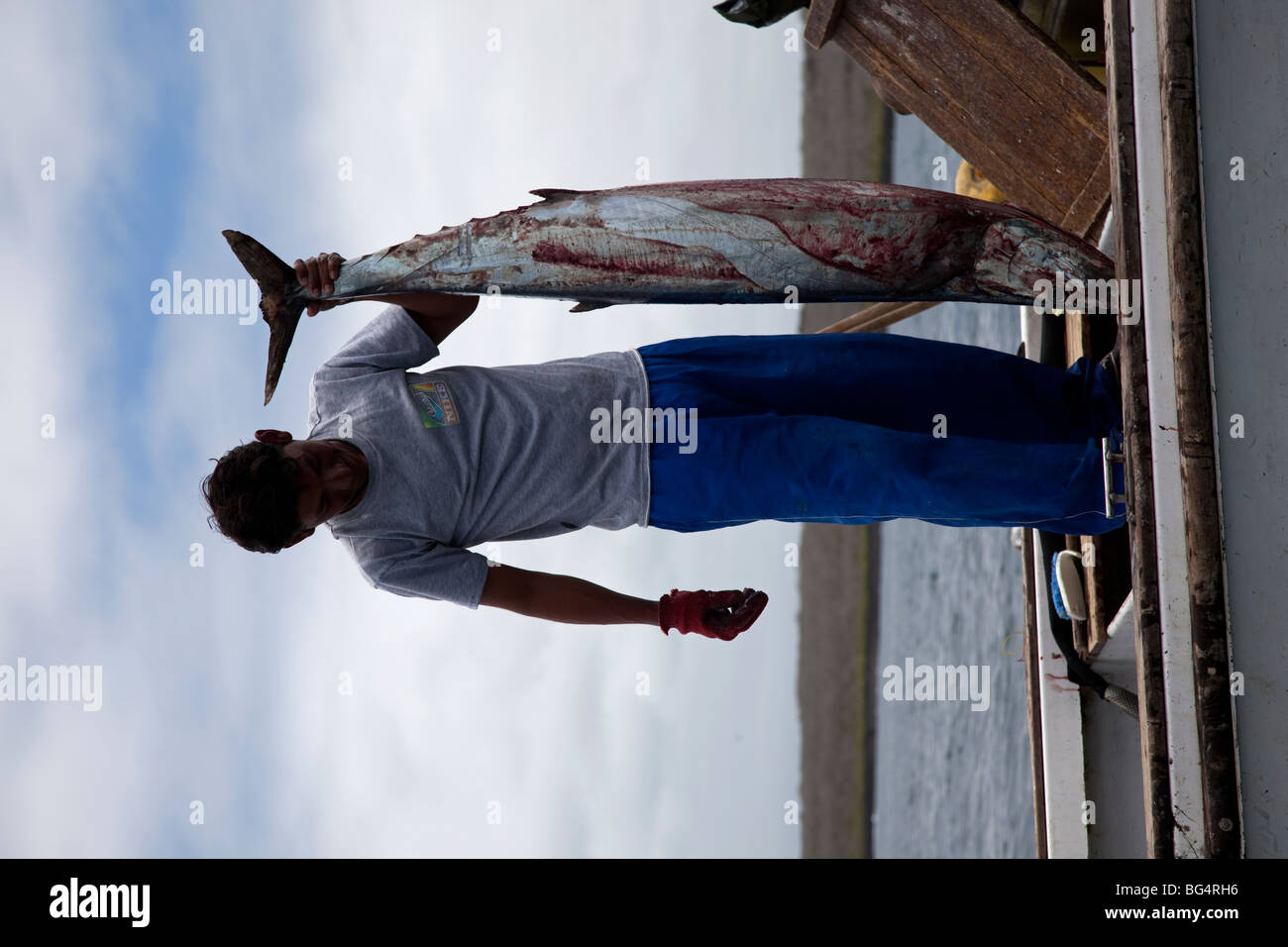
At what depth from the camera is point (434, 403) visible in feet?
8.48

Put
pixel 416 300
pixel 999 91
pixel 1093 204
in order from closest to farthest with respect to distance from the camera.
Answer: pixel 416 300 → pixel 1093 204 → pixel 999 91

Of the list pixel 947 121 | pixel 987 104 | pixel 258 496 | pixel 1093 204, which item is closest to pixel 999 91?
pixel 987 104

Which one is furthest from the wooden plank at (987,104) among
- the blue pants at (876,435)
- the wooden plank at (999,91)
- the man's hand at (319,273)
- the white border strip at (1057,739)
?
the man's hand at (319,273)

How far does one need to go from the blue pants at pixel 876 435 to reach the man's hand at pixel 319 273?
0.80 metres

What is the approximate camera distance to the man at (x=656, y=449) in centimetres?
244

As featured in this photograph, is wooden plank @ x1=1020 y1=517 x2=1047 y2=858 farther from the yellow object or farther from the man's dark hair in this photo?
the man's dark hair

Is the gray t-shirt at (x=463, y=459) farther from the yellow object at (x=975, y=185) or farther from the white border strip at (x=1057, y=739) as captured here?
the yellow object at (x=975, y=185)

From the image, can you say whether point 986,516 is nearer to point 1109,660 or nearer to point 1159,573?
point 1159,573

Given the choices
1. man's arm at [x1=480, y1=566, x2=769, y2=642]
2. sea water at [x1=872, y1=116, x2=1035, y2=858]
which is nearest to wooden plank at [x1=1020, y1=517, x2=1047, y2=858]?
man's arm at [x1=480, y1=566, x2=769, y2=642]

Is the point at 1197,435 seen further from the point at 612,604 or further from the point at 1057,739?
the point at 1057,739

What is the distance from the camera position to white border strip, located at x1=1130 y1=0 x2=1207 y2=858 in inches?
79.3

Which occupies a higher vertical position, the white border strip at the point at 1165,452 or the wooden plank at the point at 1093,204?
the wooden plank at the point at 1093,204

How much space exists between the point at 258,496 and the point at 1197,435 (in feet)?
6.43
